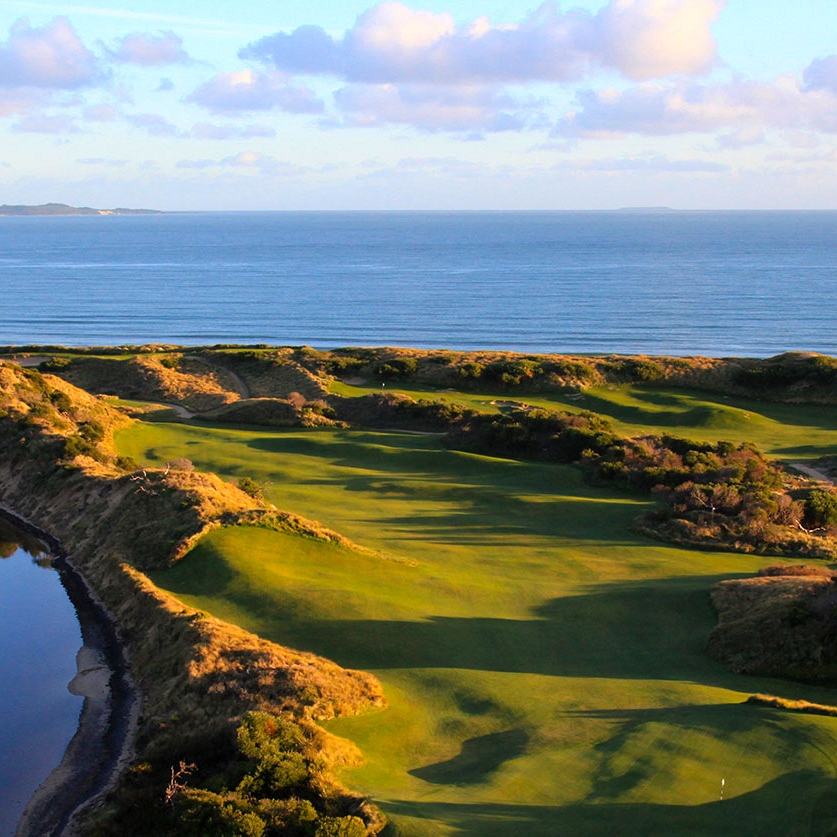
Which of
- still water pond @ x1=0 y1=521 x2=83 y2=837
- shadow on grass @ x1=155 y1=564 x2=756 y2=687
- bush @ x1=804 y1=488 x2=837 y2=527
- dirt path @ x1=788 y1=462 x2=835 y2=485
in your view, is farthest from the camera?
dirt path @ x1=788 y1=462 x2=835 y2=485

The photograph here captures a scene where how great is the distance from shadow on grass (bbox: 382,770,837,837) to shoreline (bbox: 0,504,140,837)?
6.34 metres

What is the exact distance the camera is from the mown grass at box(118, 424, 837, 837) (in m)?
14.5

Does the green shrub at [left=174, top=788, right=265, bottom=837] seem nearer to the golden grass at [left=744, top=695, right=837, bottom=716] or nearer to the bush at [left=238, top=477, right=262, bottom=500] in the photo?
the golden grass at [left=744, top=695, right=837, bottom=716]

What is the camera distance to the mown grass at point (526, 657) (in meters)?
14.5

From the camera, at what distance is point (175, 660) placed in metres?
21.3

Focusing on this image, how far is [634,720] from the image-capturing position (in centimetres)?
1738

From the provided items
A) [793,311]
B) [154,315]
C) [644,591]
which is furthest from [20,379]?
[793,311]

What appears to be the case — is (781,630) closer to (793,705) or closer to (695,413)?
(793,705)

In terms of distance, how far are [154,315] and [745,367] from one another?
70885mm

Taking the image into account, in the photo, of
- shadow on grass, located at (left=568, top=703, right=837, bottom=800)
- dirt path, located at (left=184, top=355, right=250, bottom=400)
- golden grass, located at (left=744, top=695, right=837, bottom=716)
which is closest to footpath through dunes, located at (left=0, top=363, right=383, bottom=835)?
shadow on grass, located at (left=568, top=703, right=837, bottom=800)

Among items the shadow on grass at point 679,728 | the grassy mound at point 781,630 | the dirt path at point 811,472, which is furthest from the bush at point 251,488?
the dirt path at point 811,472

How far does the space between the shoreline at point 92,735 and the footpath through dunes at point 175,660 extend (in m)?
0.33

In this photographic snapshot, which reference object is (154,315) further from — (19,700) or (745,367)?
(19,700)

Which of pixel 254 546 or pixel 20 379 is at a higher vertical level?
pixel 20 379
